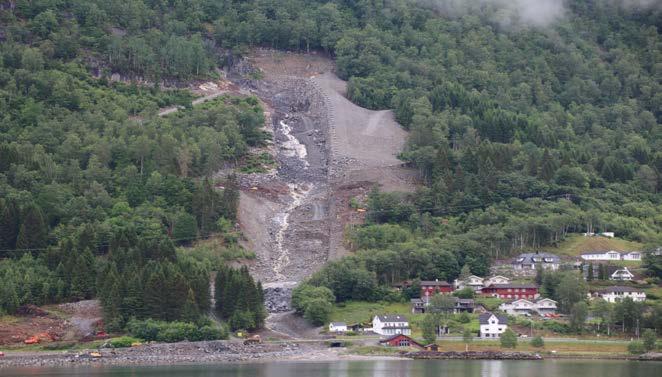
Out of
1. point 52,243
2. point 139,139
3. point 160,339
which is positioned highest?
point 139,139

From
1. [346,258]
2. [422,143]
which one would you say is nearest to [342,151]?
[422,143]

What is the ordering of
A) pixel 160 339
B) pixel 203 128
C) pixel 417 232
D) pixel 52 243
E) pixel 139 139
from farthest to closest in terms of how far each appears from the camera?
1. pixel 203 128
2. pixel 139 139
3. pixel 417 232
4. pixel 52 243
5. pixel 160 339

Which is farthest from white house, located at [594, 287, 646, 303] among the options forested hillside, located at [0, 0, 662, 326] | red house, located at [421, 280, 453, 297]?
red house, located at [421, 280, 453, 297]

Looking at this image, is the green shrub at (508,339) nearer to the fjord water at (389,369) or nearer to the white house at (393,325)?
the fjord water at (389,369)

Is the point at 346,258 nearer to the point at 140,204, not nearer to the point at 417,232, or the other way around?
the point at 417,232

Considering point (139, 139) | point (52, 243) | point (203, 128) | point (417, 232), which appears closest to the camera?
point (52, 243)

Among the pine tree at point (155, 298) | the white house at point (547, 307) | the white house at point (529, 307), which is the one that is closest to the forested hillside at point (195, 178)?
the pine tree at point (155, 298)
